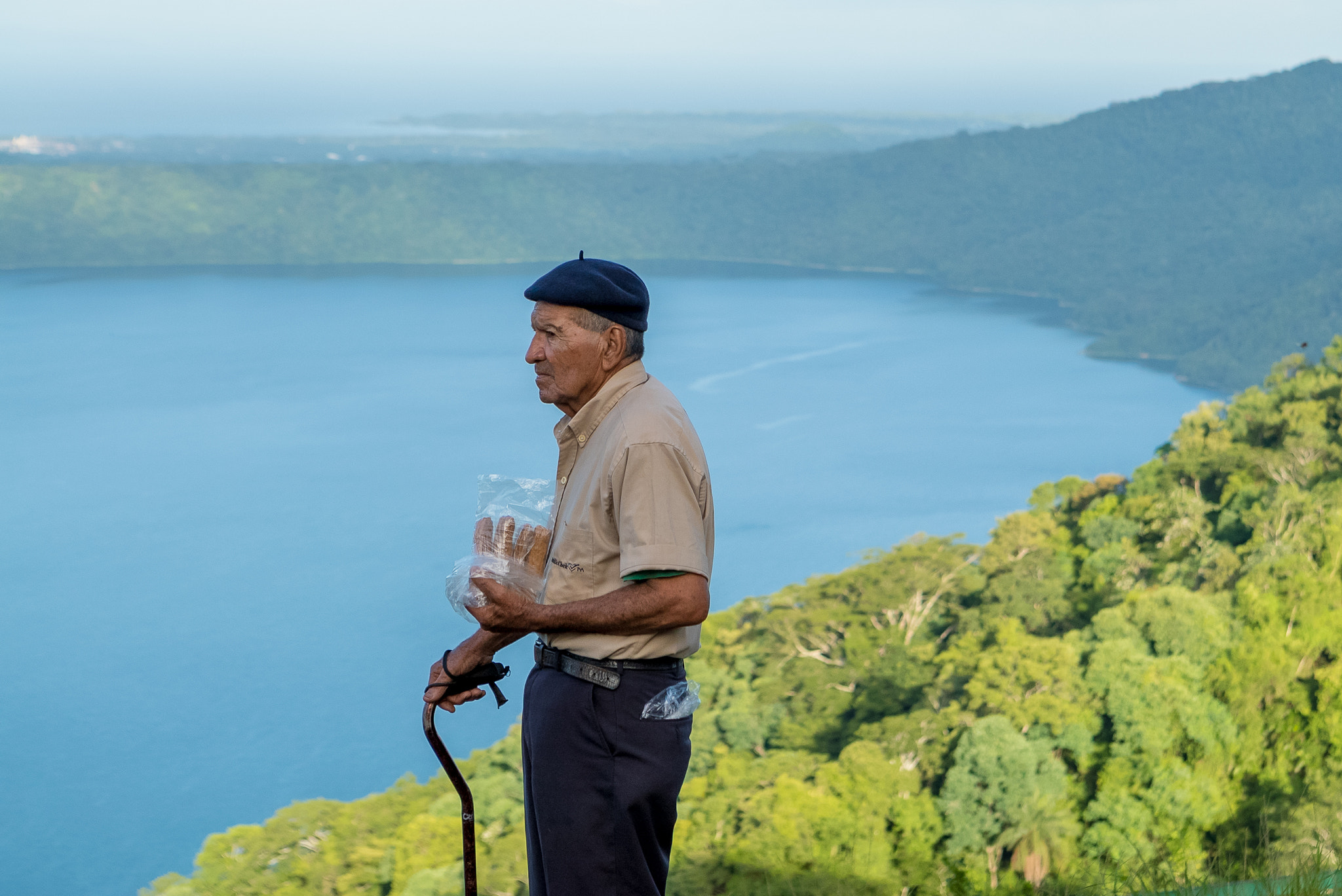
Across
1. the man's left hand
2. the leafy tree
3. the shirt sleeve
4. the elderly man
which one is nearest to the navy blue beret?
the elderly man

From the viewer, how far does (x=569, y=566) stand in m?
2.12

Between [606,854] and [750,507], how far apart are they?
252 feet

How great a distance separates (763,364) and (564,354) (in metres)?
109

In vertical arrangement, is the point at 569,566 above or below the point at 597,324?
below

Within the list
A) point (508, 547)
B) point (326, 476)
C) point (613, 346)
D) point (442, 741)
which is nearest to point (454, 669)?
point (442, 741)

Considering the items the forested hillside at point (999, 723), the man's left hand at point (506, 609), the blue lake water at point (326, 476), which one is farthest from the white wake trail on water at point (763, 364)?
the man's left hand at point (506, 609)

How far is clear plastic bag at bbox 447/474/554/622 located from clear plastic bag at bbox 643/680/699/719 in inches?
11.9

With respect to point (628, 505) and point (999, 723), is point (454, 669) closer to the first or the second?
point (628, 505)

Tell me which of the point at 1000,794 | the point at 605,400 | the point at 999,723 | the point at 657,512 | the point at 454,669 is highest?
the point at 605,400

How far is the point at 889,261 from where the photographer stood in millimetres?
158250

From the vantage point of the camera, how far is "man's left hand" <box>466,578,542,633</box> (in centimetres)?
206

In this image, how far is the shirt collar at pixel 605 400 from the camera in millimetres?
2154

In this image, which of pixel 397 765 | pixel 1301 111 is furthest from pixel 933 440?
pixel 1301 111

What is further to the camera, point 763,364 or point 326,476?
point 763,364
